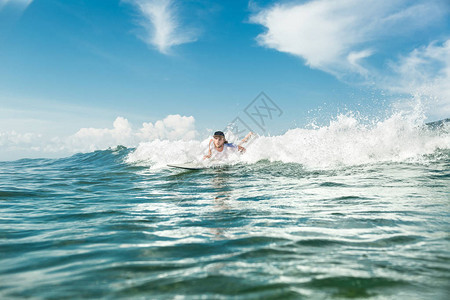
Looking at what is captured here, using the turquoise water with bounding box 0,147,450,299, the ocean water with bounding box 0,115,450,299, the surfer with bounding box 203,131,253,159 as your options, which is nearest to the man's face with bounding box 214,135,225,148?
the surfer with bounding box 203,131,253,159

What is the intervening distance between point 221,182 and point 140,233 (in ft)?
17.3

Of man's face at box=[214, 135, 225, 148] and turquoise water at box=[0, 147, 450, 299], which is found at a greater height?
man's face at box=[214, 135, 225, 148]

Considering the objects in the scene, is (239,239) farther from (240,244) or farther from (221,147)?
(221,147)

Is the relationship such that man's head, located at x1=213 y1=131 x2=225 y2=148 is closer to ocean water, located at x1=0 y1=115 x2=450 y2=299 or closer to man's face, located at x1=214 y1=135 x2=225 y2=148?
man's face, located at x1=214 y1=135 x2=225 y2=148

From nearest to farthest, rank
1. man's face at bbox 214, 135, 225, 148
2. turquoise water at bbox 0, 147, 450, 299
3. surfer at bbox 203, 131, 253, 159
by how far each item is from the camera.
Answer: turquoise water at bbox 0, 147, 450, 299, man's face at bbox 214, 135, 225, 148, surfer at bbox 203, 131, 253, 159

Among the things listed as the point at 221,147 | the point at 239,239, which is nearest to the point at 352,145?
the point at 221,147

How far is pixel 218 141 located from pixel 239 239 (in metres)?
9.91

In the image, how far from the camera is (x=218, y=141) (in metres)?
13.4

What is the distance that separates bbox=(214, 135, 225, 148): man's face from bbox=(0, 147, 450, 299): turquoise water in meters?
6.29

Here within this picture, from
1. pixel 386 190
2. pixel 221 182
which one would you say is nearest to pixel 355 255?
pixel 386 190

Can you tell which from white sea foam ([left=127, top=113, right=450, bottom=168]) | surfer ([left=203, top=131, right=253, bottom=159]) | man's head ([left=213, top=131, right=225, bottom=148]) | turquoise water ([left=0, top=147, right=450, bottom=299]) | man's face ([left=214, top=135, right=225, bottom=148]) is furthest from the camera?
surfer ([left=203, top=131, right=253, bottom=159])

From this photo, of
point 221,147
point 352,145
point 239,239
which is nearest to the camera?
point 239,239

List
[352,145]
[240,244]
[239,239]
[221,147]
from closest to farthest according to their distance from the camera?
[240,244] < [239,239] < [352,145] < [221,147]

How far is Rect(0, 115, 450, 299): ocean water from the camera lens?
2.45 meters
